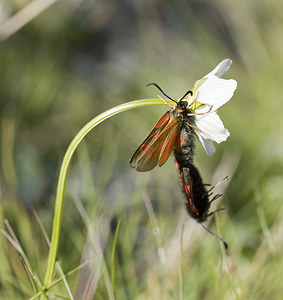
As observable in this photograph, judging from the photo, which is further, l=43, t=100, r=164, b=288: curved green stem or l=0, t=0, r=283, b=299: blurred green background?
l=0, t=0, r=283, b=299: blurred green background

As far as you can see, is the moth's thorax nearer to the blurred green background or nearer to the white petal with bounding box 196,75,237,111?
the white petal with bounding box 196,75,237,111

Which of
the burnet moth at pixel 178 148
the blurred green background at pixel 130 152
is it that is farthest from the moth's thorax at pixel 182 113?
the blurred green background at pixel 130 152

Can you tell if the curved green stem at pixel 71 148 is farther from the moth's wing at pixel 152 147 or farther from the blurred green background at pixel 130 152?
the blurred green background at pixel 130 152

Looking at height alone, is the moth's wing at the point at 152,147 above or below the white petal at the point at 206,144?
above

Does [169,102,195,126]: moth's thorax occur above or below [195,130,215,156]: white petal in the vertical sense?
above

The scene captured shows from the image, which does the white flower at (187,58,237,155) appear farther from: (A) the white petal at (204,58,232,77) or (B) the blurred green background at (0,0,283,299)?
(B) the blurred green background at (0,0,283,299)

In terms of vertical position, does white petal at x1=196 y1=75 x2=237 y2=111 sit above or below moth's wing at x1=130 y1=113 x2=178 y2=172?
above

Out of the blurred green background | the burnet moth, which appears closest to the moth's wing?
the burnet moth
